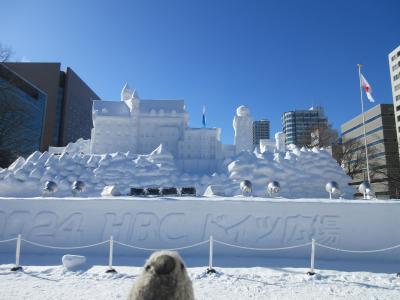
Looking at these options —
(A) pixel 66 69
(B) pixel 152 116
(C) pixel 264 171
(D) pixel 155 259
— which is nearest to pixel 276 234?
(C) pixel 264 171

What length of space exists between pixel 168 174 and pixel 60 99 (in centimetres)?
8154

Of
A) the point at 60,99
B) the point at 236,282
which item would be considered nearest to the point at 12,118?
the point at 236,282

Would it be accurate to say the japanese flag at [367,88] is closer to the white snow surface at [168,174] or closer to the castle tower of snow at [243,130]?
the white snow surface at [168,174]

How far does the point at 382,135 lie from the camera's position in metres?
65.4

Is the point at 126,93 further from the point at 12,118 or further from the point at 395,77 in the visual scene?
the point at 395,77

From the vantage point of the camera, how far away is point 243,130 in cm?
3194

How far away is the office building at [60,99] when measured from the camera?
8244cm

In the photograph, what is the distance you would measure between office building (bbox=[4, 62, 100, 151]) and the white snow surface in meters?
58.8

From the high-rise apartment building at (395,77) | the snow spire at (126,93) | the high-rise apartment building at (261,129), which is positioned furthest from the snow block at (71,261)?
the high-rise apartment building at (261,129)

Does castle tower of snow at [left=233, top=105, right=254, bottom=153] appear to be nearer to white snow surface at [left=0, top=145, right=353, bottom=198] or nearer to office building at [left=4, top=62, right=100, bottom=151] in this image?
white snow surface at [left=0, top=145, right=353, bottom=198]

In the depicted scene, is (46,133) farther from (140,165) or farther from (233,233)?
(233,233)

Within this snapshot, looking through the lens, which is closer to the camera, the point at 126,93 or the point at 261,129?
the point at 126,93

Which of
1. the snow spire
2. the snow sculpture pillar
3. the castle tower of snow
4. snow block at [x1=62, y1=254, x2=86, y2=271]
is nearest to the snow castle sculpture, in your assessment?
the castle tower of snow

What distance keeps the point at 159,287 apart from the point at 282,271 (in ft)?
27.1
